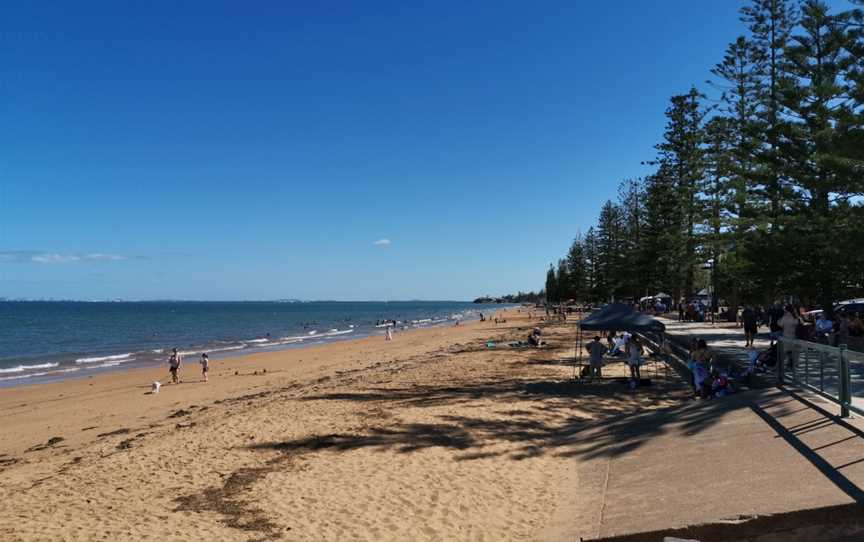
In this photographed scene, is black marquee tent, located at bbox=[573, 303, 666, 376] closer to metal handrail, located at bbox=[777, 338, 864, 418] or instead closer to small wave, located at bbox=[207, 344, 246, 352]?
metal handrail, located at bbox=[777, 338, 864, 418]

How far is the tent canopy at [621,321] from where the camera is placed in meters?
13.0

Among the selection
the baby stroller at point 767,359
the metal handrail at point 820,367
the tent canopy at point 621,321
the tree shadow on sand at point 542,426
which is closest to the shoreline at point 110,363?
the tree shadow on sand at point 542,426

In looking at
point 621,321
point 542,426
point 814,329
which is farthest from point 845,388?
point 814,329

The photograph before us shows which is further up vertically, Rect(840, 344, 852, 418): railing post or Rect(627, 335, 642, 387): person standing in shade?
Rect(840, 344, 852, 418): railing post

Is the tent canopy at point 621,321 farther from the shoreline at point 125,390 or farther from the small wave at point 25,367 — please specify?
the small wave at point 25,367

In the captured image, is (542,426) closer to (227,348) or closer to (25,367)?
(25,367)

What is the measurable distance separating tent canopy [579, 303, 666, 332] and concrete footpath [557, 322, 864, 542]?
4.67 meters

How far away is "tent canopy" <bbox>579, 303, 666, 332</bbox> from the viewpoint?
13.0 meters

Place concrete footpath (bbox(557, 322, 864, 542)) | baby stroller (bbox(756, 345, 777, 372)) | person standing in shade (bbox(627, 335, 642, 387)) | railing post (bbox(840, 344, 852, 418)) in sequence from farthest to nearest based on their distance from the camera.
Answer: person standing in shade (bbox(627, 335, 642, 387)), baby stroller (bbox(756, 345, 777, 372)), railing post (bbox(840, 344, 852, 418)), concrete footpath (bbox(557, 322, 864, 542))

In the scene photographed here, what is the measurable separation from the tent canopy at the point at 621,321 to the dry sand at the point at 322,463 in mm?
1309

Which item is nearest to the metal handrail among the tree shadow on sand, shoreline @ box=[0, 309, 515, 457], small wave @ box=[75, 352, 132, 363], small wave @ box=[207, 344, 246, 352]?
the tree shadow on sand

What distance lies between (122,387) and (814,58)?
83.3ft

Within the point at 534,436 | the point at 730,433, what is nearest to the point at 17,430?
the point at 534,436

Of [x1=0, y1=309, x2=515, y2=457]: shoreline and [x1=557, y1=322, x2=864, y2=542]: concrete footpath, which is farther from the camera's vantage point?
[x1=0, y1=309, x2=515, y2=457]: shoreline
